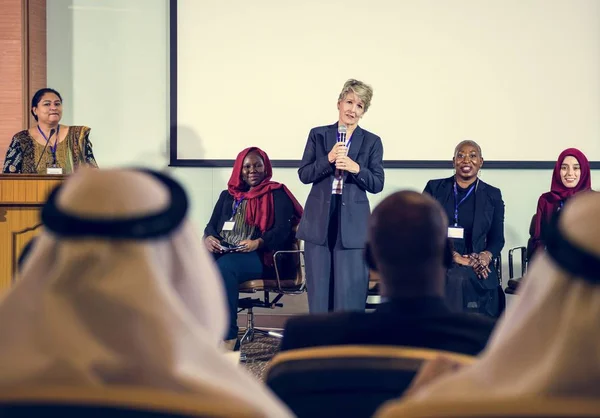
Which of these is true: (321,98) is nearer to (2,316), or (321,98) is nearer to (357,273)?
(357,273)

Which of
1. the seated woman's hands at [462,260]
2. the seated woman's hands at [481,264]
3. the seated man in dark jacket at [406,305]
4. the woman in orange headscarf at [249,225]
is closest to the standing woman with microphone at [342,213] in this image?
the woman in orange headscarf at [249,225]

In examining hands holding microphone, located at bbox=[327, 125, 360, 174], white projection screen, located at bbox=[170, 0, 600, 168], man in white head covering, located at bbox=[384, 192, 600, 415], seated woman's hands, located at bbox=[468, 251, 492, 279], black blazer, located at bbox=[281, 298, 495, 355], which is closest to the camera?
man in white head covering, located at bbox=[384, 192, 600, 415]

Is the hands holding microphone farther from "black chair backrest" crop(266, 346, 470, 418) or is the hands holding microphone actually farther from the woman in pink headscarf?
"black chair backrest" crop(266, 346, 470, 418)

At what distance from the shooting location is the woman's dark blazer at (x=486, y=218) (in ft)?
16.6

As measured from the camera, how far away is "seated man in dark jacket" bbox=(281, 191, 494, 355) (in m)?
1.42

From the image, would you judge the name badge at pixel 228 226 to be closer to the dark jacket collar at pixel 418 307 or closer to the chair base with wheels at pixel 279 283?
the chair base with wheels at pixel 279 283

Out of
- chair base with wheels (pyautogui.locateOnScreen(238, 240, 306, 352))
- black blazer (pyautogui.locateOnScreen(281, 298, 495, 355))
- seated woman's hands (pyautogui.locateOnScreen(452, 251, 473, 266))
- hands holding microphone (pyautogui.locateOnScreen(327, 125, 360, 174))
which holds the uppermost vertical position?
hands holding microphone (pyautogui.locateOnScreen(327, 125, 360, 174))

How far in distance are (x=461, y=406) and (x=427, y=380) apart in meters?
0.23

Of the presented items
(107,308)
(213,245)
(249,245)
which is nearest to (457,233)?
(249,245)

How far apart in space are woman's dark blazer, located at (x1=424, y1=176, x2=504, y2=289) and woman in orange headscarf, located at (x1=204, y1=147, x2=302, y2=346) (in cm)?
104

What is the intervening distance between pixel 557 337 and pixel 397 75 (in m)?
5.29

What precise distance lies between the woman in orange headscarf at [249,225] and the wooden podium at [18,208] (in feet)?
4.38

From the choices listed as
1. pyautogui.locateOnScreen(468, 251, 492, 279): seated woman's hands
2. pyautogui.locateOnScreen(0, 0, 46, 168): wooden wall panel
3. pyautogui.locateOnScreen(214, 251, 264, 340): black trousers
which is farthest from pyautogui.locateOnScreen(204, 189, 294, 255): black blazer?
pyautogui.locateOnScreen(0, 0, 46, 168): wooden wall panel

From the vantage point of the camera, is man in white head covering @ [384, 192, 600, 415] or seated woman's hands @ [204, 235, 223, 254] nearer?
man in white head covering @ [384, 192, 600, 415]
